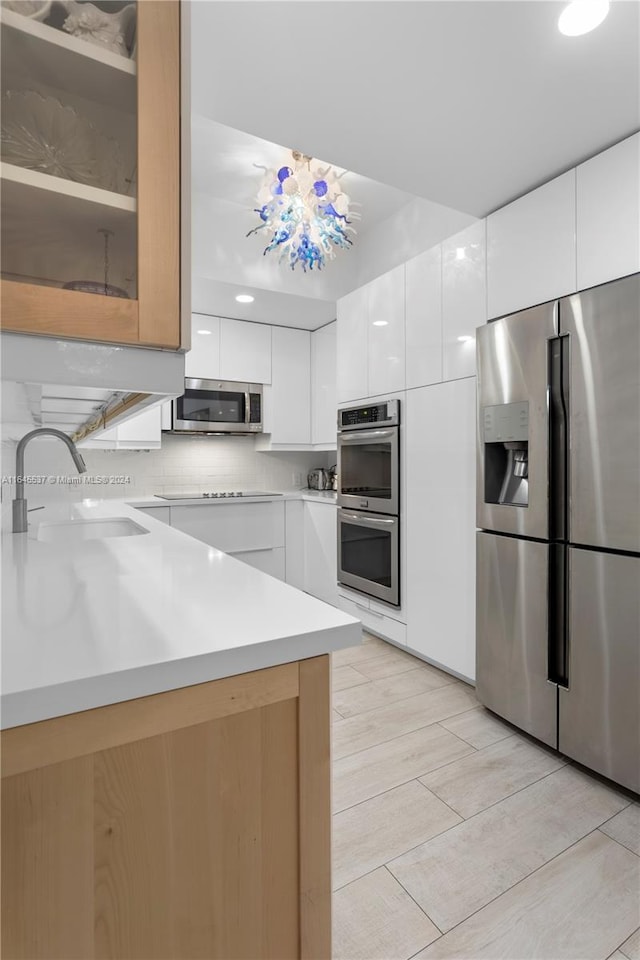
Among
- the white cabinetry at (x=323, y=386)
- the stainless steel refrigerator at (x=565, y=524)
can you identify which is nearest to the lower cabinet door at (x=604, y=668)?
the stainless steel refrigerator at (x=565, y=524)

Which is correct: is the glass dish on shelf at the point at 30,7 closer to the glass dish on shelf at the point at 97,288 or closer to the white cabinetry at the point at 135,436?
the glass dish on shelf at the point at 97,288

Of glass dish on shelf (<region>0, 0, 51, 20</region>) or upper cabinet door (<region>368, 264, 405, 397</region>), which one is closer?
glass dish on shelf (<region>0, 0, 51, 20</region>)

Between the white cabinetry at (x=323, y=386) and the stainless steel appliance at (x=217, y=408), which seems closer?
the stainless steel appliance at (x=217, y=408)

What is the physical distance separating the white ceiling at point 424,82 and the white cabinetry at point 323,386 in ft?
6.80

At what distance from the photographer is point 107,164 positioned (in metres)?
0.79

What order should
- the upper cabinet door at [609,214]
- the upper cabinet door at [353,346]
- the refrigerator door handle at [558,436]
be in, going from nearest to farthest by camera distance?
the upper cabinet door at [609,214] < the refrigerator door handle at [558,436] < the upper cabinet door at [353,346]

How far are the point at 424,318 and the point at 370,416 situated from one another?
660mm

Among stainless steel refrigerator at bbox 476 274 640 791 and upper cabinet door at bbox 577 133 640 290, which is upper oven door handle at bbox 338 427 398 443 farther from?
upper cabinet door at bbox 577 133 640 290

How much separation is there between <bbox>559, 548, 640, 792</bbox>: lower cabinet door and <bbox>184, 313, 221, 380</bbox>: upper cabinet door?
3.02m

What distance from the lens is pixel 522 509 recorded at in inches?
→ 79.0

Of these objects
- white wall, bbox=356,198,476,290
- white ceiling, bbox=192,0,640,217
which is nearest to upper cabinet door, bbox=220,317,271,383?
white wall, bbox=356,198,476,290

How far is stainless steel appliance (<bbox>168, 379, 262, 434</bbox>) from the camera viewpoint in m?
3.89

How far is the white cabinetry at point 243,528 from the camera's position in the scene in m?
3.77

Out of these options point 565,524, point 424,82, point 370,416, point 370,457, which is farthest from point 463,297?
point 565,524
